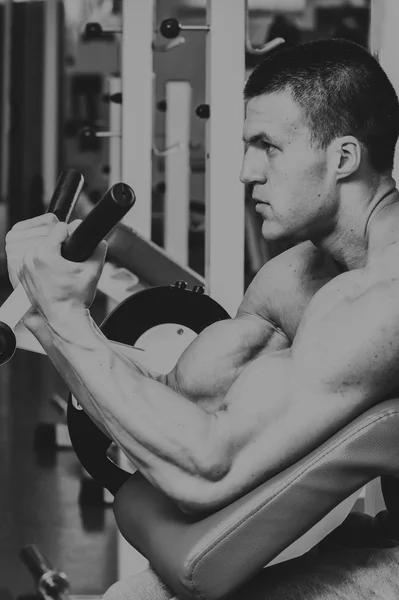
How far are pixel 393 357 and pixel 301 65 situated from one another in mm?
428

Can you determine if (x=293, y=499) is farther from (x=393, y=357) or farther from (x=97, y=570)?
(x=97, y=570)

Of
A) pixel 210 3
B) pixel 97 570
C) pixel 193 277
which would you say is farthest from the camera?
pixel 193 277

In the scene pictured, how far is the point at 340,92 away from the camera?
4.14 ft

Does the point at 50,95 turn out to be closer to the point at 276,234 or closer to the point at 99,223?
the point at 276,234

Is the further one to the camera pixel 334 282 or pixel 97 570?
pixel 97 570

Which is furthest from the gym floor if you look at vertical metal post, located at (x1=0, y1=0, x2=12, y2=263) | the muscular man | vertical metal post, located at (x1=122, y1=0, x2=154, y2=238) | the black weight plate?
vertical metal post, located at (x1=0, y1=0, x2=12, y2=263)

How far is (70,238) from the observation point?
117 cm

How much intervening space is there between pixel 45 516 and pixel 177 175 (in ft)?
5.20

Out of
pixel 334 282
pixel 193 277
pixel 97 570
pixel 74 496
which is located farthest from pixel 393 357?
pixel 74 496

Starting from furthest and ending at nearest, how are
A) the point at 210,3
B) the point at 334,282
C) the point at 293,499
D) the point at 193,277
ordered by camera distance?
the point at 193,277 → the point at 210,3 → the point at 334,282 → the point at 293,499

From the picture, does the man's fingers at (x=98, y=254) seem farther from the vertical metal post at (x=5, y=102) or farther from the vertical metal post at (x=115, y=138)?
the vertical metal post at (x=5, y=102)

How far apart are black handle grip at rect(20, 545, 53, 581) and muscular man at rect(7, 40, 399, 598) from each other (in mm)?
736

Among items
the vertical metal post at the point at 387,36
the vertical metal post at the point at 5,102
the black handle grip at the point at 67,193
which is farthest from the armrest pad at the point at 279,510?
the vertical metal post at the point at 5,102

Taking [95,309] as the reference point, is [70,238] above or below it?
above
